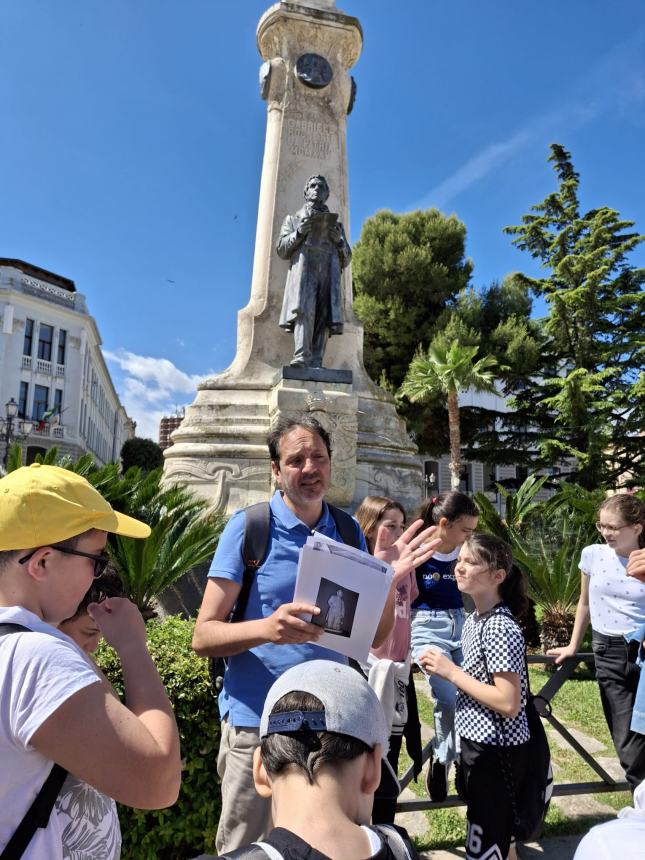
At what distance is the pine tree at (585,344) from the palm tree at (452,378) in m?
4.21

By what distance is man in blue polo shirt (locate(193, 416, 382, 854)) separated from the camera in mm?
2037

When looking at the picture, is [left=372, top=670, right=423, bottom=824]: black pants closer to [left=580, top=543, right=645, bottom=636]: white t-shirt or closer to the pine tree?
[left=580, top=543, right=645, bottom=636]: white t-shirt

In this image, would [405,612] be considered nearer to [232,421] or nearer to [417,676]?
[417,676]

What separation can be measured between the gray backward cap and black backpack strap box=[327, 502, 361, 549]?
1.14m

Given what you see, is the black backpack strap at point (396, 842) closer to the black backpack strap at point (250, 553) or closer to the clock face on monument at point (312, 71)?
the black backpack strap at point (250, 553)

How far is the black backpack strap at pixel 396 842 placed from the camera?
3.87 ft

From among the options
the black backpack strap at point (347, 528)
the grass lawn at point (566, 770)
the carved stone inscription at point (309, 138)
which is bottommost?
the grass lawn at point (566, 770)

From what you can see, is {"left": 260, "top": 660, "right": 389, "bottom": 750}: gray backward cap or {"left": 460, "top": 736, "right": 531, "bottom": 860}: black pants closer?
{"left": 260, "top": 660, "right": 389, "bottom": 750}: gray backward cap

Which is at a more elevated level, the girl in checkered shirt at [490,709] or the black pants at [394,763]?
the girl in checkered shirt at [490,709]

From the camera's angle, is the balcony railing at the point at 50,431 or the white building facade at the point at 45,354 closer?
the white building facade at the point at 45,354

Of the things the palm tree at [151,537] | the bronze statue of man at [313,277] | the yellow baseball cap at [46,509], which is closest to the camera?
the yellow baseball cap at [46,509]

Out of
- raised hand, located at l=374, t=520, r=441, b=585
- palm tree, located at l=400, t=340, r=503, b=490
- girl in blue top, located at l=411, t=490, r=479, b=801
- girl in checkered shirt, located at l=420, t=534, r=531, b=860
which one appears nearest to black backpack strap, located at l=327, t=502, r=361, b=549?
raised hand, located at l=374, t=520, r=441, b=585

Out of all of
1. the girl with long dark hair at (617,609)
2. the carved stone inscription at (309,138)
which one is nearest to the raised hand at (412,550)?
the girl with long dark hair at (617,609)

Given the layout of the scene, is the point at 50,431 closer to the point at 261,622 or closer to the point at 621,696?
the point at 621,696
